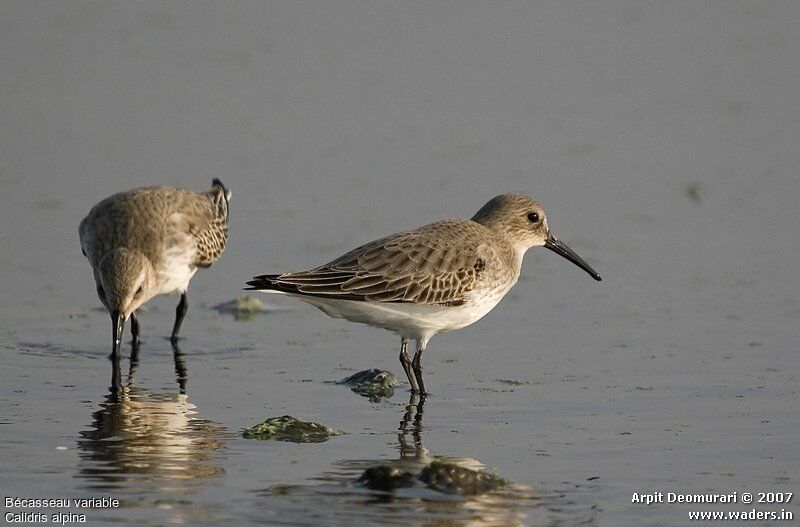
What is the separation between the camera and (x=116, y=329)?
36.2 ft

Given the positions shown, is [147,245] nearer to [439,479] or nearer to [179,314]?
[179,314]

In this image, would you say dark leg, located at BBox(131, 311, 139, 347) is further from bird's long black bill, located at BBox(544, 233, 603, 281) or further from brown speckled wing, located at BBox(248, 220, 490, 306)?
bird's long black bill, located at BBox(544, 233, 603, 281)

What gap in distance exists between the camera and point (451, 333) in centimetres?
1241

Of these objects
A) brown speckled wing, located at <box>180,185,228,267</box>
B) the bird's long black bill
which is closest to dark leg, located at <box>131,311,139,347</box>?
brown speckled wing, located at <box>180,185,228,267</box>

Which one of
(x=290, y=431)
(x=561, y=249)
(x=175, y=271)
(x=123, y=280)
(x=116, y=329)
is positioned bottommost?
(x=290, y=431)

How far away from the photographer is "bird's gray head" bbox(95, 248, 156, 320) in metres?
11.3

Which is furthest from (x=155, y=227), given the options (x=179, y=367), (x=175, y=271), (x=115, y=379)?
(x=115, y=379)

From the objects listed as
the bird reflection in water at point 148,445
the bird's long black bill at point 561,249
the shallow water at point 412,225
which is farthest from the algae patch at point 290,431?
the bird's long black bill at point 561,249

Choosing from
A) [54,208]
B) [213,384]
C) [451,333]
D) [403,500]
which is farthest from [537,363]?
[54,208]

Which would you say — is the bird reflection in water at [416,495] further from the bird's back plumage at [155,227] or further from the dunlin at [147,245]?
the bird's back plumage at [155,227]

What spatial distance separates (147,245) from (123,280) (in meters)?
1.03

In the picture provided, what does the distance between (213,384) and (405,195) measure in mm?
5549

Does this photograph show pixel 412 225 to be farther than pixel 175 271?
Yes

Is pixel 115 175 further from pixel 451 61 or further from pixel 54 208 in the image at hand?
pixel 451 61
